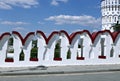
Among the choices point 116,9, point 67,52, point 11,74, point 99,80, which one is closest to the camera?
point 99,80

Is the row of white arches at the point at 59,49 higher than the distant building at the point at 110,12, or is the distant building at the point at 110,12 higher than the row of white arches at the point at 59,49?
the distant building at the point at 110,12

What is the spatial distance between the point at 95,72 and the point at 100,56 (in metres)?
4.66

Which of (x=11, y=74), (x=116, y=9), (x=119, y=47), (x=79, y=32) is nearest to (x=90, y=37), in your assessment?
(x=79, y=32)

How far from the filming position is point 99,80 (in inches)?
563

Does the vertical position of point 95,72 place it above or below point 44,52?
below

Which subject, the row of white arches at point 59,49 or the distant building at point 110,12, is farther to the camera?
the distant building at point 110,12

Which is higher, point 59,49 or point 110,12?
point 110,12

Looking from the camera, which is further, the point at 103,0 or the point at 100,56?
the point at 103,0

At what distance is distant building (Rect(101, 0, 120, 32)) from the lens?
497ft

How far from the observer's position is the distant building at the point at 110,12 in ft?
497

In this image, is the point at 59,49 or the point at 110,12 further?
the point at 110,12

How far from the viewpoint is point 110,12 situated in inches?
6024

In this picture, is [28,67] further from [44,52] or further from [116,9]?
[116,9]

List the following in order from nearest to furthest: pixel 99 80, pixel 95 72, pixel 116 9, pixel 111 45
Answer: pixel 99 80 < pixel 95 72 < pixel 111 45 < pixel 116 9
